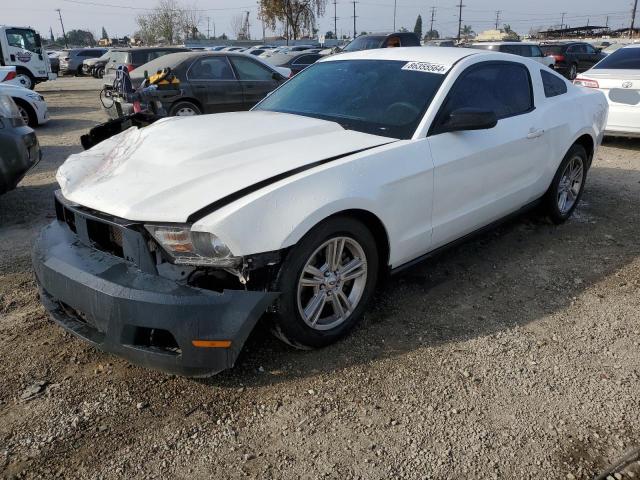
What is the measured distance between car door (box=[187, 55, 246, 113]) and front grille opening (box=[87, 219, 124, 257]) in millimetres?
7606

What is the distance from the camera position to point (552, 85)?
185 inches

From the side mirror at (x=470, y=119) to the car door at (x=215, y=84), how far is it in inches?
291

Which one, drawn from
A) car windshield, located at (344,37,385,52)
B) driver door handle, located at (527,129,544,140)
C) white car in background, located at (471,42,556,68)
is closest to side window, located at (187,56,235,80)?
car windshield, located at (344,37,385,52)

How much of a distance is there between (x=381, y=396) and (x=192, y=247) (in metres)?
1.18

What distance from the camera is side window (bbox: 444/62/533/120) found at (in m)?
3.67

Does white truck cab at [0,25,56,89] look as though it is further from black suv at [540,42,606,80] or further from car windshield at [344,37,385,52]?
black suv at [540,42,606,80]

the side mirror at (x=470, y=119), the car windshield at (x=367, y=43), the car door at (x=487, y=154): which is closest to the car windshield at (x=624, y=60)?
the car door at (x=487, y=154)

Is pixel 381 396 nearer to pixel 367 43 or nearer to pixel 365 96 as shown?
pixel 365 96

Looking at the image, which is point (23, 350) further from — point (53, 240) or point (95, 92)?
point (95, 92)

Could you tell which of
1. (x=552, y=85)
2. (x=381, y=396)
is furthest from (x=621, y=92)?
(x=381, y=396)

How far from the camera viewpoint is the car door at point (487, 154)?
3.44 meters

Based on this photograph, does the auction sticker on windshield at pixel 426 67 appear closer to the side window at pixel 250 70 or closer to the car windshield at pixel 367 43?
the side window at pixel 250 70

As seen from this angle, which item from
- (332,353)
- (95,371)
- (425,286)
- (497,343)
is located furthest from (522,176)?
(95,371)

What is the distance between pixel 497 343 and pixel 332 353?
985 mm
